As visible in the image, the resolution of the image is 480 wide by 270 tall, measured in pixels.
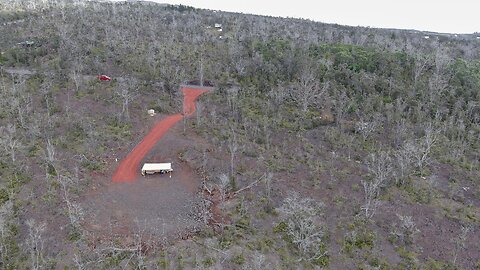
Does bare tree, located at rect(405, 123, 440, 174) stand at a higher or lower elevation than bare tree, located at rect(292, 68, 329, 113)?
lower

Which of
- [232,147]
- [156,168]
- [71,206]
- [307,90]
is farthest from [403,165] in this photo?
[71,206]

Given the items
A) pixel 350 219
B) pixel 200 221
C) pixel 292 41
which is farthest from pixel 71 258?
pixel 292 41

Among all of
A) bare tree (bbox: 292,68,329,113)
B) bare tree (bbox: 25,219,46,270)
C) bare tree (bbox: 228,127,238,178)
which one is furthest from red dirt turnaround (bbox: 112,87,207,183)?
bare tree (bbox: 292,68,329,113)

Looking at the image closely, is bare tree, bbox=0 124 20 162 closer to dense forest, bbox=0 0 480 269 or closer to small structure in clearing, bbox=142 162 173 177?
dense forest, bbox=0 0 480 269

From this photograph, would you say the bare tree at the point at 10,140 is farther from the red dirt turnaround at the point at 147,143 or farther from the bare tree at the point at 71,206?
the red dirt turnaround at the point at 147,143

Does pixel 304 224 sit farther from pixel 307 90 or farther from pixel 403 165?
pixel 307 90
